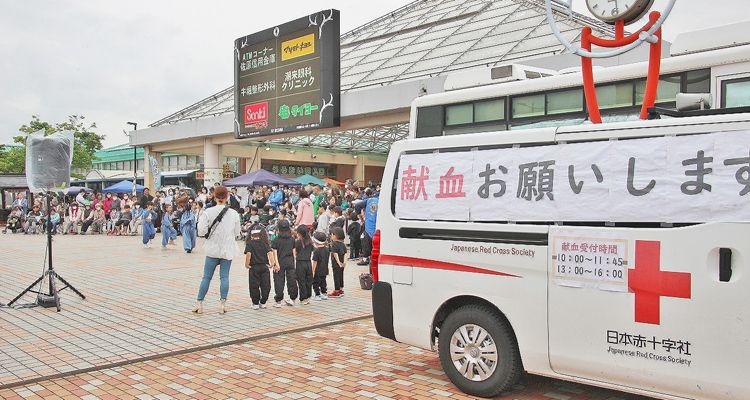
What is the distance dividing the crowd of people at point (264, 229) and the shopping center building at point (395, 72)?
3.24m

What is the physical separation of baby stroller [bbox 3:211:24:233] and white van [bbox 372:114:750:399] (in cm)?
2781

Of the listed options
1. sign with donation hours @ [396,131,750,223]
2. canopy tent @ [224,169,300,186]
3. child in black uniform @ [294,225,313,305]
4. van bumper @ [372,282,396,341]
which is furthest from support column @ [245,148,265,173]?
sign with donation hours @ [396,131,750,223]

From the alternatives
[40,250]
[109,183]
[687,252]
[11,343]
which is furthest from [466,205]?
[109,183]

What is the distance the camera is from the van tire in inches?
198

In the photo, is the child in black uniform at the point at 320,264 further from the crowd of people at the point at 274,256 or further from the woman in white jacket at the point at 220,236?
the woman in white jacket at the point at 220,236

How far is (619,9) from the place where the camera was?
22.3 ft

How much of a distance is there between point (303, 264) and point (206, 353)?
3.08 metres

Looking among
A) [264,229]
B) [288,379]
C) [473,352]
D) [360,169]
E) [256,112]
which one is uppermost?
[256,112]

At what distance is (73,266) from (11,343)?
769cm

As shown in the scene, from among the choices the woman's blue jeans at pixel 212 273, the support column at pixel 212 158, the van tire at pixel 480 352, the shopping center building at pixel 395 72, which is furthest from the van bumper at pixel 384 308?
the support column at pixel 212 158

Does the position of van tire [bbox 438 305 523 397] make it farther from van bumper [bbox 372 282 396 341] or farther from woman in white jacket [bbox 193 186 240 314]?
woman in white jacket [bbox 193 186 240 314]

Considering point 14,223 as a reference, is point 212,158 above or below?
above

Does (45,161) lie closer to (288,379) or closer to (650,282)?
(288,379)

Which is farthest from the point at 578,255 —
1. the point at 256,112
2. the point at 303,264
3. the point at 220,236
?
the point at 256,112
